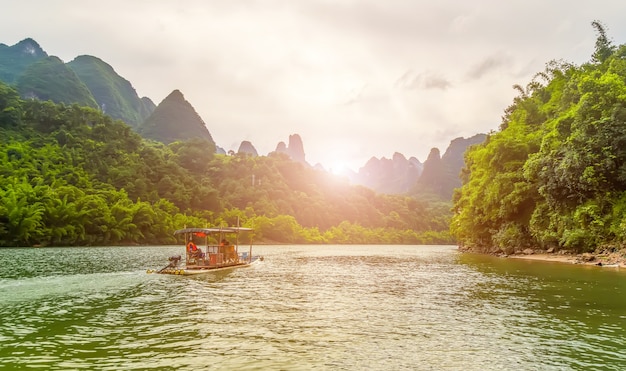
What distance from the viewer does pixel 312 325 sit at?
13.1m

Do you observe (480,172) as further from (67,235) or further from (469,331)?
(67,235)

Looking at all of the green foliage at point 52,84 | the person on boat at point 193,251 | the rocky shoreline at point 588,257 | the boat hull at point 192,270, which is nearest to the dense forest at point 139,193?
the person on boat at point 193,251

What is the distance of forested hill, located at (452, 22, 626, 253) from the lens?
3406cm

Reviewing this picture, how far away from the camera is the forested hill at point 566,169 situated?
3406 centimetres

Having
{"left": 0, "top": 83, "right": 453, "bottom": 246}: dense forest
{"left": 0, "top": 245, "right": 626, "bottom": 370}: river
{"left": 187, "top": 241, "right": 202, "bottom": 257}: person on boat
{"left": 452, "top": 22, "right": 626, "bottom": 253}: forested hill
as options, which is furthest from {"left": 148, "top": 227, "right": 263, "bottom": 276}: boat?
{"left": 0, "top": 83, "right": 453, "bottom": 246}: dense forest

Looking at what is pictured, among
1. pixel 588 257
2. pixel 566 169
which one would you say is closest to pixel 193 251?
pixel 566 169

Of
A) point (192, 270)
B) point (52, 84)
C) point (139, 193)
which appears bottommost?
point (192, 270)

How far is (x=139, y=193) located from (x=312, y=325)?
87.8 meters

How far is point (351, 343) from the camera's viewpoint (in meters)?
10.9

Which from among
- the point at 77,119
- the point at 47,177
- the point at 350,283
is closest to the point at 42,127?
the point at 77,119

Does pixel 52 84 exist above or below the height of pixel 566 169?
above

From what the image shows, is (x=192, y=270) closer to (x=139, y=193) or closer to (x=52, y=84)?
(x=139, y=193)

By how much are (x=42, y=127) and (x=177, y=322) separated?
3703 inches

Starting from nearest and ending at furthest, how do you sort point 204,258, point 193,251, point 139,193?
point 193,251, point 204,258, point 139,193
